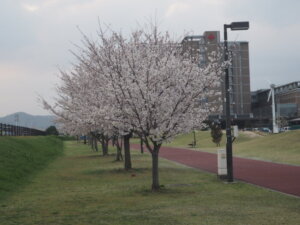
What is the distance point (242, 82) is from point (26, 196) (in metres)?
139

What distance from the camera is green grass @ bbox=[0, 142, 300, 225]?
35.8ft

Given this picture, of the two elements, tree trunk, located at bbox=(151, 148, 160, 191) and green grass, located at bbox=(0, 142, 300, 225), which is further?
tree trunk, located at bbox=(151, 148, 160, 191)

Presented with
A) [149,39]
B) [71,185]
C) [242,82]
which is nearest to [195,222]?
[71,185]

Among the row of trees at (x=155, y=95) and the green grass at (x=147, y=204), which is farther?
the row of trees at (x=155, y=95)

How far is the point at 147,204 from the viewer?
13.4m

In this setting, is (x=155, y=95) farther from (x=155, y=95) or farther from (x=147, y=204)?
(x=147, y=204)

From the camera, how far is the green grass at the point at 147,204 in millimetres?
10914

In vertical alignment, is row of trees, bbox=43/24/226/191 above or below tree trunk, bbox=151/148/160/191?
above

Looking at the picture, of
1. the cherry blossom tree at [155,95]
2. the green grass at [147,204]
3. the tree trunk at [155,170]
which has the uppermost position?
the cherry blossom tree at [155,95]

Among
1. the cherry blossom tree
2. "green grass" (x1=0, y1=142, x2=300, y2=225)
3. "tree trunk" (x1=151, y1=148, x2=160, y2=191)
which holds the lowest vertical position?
"green grass" (x1=0, y1=142, x2=300, y2=225)

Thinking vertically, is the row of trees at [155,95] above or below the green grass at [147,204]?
above

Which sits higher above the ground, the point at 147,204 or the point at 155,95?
the point at 155,95

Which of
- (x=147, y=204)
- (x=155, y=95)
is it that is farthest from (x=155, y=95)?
(x=147, y=204)

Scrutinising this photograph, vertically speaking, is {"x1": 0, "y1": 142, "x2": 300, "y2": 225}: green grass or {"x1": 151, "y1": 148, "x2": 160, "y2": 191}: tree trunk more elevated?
{"x1": 151, "y1": 148, "x2": 160, "y2": 191}: tree trunk
